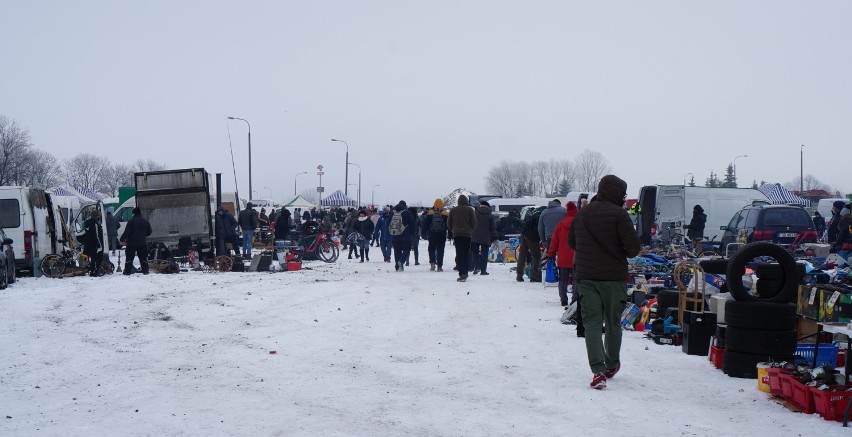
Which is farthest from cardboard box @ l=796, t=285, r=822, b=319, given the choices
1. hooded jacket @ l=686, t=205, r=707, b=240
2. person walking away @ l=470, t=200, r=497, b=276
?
hooded jacket @ l=686, t=205, r=707, b=240

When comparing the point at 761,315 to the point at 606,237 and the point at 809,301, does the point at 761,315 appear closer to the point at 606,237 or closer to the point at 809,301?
the point at 809,301

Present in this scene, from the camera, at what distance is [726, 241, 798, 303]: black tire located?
8.06 m

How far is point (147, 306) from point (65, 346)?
4.01m

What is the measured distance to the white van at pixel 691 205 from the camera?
27564 mm

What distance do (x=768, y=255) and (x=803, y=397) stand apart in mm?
1898

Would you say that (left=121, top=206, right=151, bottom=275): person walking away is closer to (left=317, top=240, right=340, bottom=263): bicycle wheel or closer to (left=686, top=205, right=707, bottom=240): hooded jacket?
(left=317, top=240, right=340, bottom=263): bicycle wheel

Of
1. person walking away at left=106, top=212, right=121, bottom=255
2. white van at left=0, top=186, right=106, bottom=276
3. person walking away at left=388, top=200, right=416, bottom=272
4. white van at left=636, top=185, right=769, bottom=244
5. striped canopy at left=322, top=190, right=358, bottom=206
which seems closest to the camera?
white van at left=0, top=186, right=106, bottom=276

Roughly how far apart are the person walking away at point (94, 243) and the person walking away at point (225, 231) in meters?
4.69

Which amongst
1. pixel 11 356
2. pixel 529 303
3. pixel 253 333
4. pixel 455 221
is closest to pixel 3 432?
pixel 11 356

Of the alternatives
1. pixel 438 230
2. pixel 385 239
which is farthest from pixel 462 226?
pixel 385 239

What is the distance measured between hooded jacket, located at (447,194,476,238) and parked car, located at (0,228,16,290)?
9533 mm

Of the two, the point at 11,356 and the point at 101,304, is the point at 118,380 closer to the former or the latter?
the point at 11,356

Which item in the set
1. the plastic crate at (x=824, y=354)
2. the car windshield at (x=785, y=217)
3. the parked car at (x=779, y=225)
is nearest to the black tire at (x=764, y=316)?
the plastic crate at (x=824, y=354)

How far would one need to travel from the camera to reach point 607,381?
8.05 m
